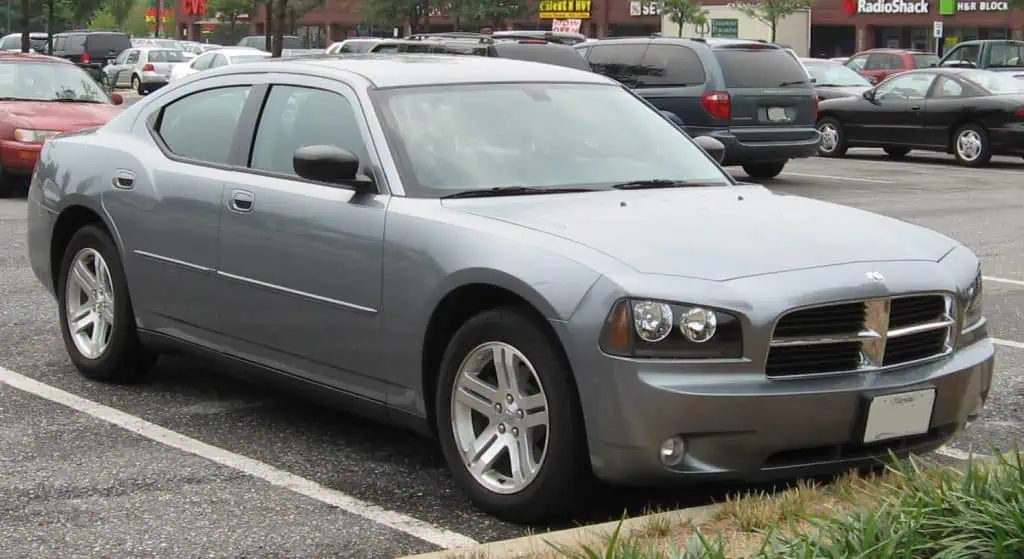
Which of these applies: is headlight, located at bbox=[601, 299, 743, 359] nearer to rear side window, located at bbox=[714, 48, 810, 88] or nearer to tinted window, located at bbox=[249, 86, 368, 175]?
tinted window, located at bbox=[249, 86, 368, 175]

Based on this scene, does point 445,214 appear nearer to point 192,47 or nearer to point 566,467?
point 566,467

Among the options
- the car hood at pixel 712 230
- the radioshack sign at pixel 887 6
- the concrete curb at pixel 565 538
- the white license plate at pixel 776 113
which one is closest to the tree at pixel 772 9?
the radioshack sign at pixel 887 6

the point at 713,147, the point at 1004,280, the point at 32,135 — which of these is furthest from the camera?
the point at 32,135

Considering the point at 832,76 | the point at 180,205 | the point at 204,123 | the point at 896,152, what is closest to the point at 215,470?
the point at 180,205

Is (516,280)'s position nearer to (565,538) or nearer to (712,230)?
(712,230)

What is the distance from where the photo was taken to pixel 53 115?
57.4ft

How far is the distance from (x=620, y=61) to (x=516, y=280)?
15.3m

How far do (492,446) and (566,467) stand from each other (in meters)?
0.38

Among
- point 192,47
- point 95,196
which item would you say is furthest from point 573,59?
point 192,47

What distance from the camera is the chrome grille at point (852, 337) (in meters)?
5.14

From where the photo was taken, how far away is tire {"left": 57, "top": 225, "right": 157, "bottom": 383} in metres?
7.41

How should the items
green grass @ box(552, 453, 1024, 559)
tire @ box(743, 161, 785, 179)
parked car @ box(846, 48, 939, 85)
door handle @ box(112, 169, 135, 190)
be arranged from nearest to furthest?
green grass @ box(552, 453, 1024, 559) < door handle @ box(112, 169, 135, 190) < tire @ box(743, 161, 785, 179) < parked car @ box(846, 48, 939, 85)

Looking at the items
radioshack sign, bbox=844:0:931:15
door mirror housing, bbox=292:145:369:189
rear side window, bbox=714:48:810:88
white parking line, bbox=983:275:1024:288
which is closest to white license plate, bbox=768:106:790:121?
rear side window, bbox=714:48:810:88

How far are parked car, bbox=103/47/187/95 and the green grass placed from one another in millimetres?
43069
